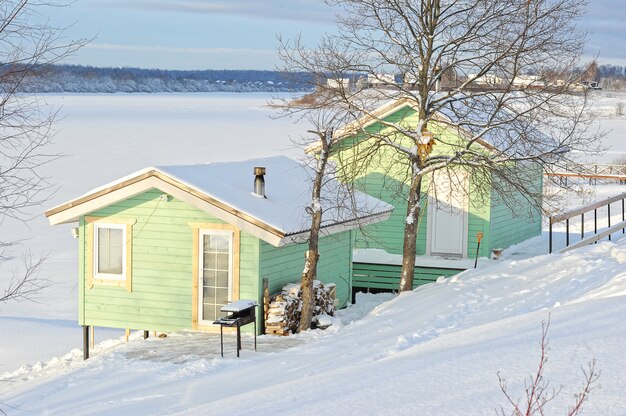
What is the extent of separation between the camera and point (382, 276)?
22.2 metres

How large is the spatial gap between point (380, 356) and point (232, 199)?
540 centimetres

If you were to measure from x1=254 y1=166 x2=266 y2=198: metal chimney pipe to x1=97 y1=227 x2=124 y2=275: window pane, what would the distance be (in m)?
2.67

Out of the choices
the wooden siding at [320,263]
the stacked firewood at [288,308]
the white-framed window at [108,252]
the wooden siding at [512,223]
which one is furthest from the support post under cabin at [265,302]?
the wooden siding at [512,223]

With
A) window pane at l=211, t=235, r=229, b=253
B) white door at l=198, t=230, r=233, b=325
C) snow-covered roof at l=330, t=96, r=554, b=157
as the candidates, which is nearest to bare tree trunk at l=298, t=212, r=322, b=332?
white door at l=198, t=230, r=233, b=325

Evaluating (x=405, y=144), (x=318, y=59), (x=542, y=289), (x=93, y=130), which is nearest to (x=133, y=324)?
(x=318, y=59)

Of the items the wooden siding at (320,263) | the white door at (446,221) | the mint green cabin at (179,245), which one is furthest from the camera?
the white door at (446,221)

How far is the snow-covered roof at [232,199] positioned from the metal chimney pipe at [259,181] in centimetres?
11

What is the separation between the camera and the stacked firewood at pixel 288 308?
51.2 feet

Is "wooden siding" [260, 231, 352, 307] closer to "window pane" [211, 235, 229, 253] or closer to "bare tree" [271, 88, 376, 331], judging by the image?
"bare tree" [271, 88, 376, 331]

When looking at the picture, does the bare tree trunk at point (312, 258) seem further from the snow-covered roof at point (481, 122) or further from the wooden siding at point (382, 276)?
the wooden siding at point (382, 276)

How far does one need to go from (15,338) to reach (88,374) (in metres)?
8.27

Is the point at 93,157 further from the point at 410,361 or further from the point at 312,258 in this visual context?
the point at 410,361

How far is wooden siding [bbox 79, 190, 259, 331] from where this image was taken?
1612 centimetres

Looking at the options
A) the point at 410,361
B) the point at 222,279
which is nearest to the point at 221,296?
the point at 222,279
